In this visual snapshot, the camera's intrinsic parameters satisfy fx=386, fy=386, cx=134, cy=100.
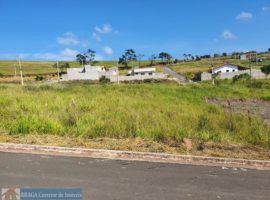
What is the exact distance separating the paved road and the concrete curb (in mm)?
396

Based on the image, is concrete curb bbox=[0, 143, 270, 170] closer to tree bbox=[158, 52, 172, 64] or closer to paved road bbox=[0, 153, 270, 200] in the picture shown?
paved road bbox=[0, 153, 270, 200]

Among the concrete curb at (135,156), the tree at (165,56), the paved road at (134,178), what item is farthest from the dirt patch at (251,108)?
the tree at (165,56)

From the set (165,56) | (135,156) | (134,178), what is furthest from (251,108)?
(165,56)

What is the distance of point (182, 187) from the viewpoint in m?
5.82

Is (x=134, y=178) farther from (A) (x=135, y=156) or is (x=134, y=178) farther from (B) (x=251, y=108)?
(B) (x=251, y=108)

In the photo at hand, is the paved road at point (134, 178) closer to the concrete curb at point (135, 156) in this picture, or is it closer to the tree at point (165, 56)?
the concrete curb at point (135, 156)

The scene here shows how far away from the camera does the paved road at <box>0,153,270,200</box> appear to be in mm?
5508

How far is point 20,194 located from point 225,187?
300 cm

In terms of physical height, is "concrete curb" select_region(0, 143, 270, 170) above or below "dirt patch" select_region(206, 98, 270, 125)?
above

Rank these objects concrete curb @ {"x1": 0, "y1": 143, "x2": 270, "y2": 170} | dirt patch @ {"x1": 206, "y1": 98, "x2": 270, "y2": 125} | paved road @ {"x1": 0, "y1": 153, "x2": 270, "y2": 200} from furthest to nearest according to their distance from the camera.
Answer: dirt patch @ {"x1": 206, "y1": 98, "x2": 270, "y2": 125}, concrete curb @ {"x1": 0, "y1": 143, "x2": 270, "y2": 170}, paved road @ {"x1": 0, "y1": 153, "x2": 270, "y2": 200}

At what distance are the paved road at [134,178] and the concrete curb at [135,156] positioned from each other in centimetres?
40

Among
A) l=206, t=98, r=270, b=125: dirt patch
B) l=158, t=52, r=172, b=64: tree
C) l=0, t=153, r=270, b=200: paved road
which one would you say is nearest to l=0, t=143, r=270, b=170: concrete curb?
l=0, t=153, r=270, b=200: paved road

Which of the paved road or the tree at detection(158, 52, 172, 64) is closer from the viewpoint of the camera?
the paved road

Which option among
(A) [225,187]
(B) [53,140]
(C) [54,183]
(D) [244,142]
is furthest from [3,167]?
(D) [244,142]
